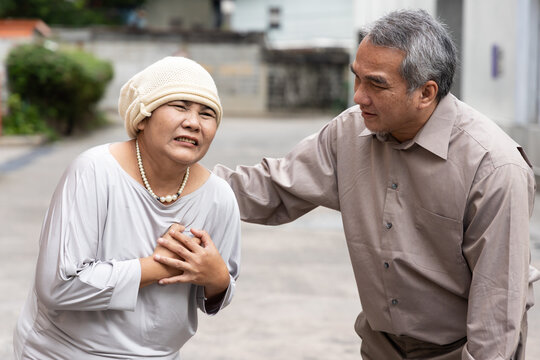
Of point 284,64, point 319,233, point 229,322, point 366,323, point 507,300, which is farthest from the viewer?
point 284,64

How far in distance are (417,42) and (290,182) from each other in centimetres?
73

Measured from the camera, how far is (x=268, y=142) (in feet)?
55.9

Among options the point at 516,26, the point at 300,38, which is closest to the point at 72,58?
the point at 516,26

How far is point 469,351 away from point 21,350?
1.21 m

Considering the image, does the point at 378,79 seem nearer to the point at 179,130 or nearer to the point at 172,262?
the point at 179,130

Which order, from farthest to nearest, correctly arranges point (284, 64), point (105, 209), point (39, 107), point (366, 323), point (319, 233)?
point (284, 64)
point (39, 107)
point (319, 233)
point (366, 323)
point (105, 209)

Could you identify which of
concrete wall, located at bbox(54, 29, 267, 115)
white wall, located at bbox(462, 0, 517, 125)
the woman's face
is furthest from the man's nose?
concrete wall, located at bbox(54, 29, 267, 115)

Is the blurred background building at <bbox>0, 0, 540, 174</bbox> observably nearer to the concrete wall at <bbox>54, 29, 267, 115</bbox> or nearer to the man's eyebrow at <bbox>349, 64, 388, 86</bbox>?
the concrete wall at <bbox>54, 29, 267, 115</bbox>

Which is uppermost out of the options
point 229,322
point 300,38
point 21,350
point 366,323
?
point 21,350

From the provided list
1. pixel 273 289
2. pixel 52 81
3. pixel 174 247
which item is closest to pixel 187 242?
pixel 174 247

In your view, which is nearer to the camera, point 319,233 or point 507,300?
point 507,300

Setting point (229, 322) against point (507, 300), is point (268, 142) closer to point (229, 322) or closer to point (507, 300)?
point (229, 322)

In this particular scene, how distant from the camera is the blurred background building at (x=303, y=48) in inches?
408

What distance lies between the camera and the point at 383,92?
2.35 m
